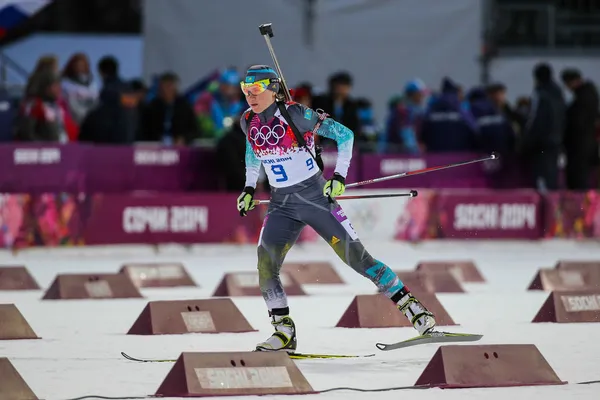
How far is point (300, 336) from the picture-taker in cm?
1191

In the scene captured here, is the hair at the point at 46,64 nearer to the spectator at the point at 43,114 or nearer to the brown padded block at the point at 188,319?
the spectator at the point at 43,114

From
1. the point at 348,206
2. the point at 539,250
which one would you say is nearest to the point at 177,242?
the point at 348,206

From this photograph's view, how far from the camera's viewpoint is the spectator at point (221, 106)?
21.3m

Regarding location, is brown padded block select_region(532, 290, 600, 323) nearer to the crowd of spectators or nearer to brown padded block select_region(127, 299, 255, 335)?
brown padded block select_region(127, 299, 255, 335)

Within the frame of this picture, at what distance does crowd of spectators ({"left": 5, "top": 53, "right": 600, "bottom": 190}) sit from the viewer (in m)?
20.6

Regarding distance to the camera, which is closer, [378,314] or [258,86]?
[258,86]

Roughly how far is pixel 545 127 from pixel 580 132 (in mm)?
728

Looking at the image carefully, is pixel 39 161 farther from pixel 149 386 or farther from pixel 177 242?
pixel 149 386

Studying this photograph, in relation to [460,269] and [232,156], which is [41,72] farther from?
[460,269]

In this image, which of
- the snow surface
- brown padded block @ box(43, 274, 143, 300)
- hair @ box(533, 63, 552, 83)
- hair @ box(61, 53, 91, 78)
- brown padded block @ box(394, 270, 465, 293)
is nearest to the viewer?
the snow surface

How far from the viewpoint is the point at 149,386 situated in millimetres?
8961

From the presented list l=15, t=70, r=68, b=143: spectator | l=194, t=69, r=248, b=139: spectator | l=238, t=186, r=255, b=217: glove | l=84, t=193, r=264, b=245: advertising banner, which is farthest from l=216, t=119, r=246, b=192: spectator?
l=238, t=186, r=255, b=217: glove

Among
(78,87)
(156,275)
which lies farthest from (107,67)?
(156,275)

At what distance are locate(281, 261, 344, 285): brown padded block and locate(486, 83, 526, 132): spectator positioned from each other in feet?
24.3
